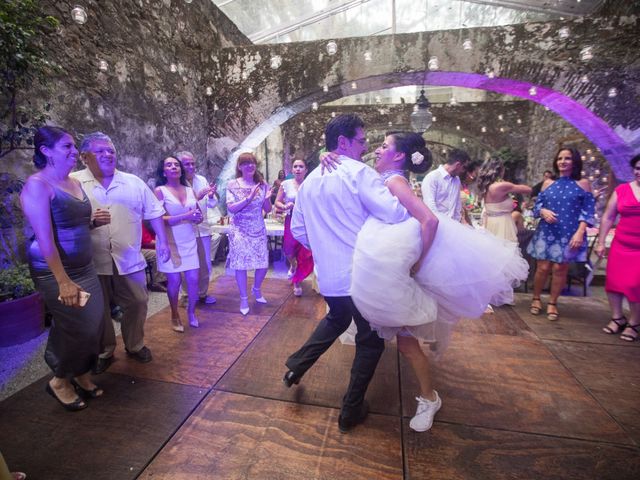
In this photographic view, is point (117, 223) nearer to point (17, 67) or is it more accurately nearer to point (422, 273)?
point (17, 67)

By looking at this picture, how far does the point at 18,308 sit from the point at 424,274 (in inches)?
131

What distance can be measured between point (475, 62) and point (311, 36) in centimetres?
423

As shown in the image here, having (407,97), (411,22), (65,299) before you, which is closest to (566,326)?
(65,299)

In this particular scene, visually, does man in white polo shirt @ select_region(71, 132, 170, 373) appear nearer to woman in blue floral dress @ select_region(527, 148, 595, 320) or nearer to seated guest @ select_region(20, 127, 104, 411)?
seated guest @ select_region(20, 127, 104, 411)

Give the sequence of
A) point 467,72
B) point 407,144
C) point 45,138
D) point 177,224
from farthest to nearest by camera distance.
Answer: point 467,72
point 177,224
point 407,144
point 45,138

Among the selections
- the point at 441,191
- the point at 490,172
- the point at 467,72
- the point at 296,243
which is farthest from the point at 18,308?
the point at 467,72

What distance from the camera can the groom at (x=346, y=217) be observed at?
4.95ft

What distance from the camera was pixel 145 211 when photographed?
2354mm

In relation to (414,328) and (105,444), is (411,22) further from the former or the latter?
(105,444)

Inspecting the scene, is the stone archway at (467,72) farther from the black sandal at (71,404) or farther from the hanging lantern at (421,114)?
the black sandal at (71,404)

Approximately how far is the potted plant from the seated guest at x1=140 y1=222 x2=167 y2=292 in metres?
1.15

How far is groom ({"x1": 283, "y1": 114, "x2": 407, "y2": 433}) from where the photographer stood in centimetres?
151

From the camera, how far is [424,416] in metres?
1.73

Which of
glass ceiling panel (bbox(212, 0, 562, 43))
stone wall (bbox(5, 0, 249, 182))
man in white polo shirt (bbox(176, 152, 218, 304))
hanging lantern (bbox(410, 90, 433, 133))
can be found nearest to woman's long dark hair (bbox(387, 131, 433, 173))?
man in white polo shirt (bbox(176, 152, 218, 304))
